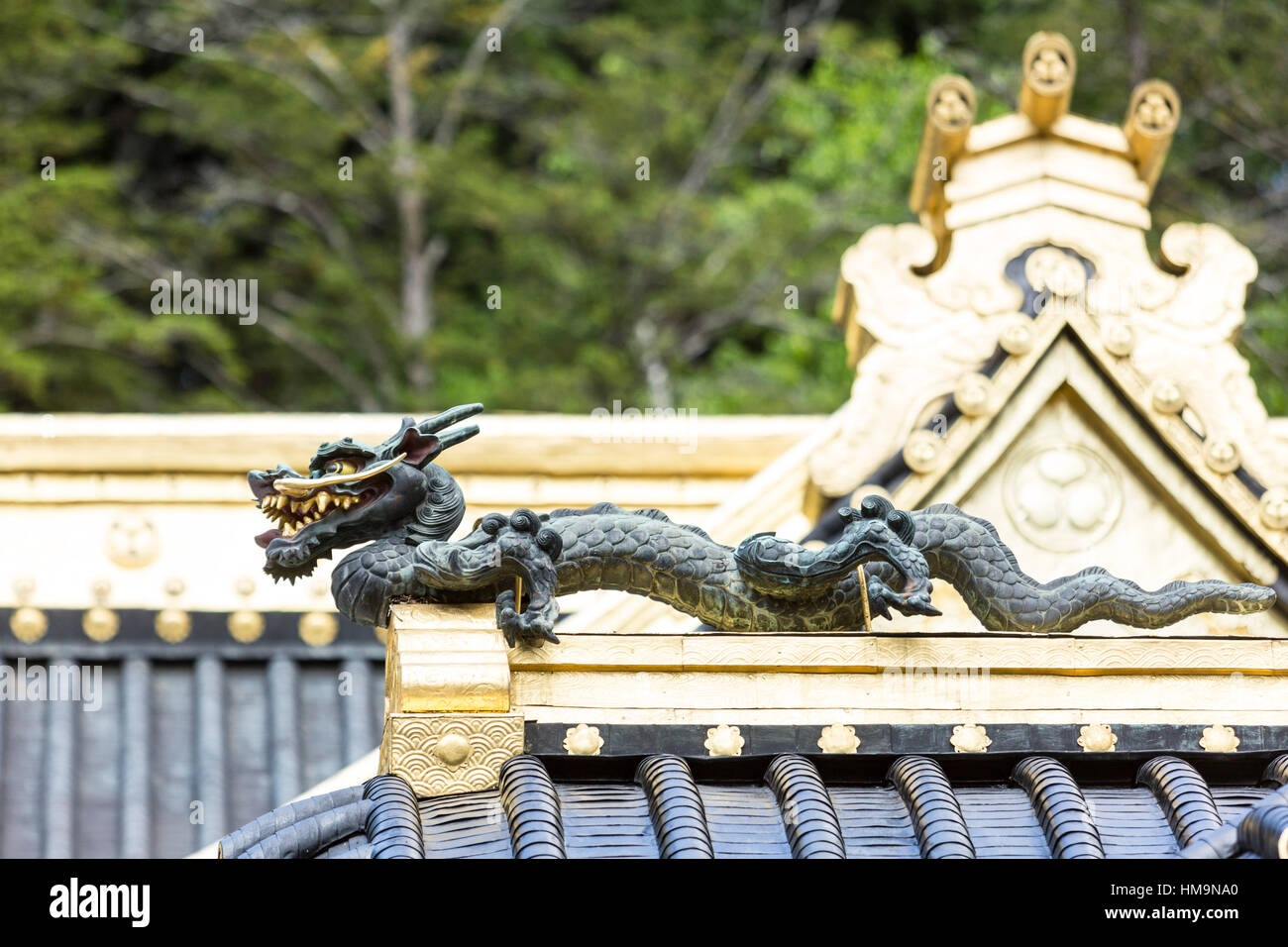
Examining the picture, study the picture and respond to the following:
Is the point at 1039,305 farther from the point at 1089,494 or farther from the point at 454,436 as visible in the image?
the point at 454,436

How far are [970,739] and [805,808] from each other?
0.50m

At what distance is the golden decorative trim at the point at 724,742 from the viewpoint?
4.77m

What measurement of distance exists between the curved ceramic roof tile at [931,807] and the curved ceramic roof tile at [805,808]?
0.52 feet

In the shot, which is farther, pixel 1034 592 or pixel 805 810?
pixel 1034 592

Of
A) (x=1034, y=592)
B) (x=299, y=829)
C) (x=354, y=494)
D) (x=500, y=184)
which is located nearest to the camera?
(x=299, y=829)

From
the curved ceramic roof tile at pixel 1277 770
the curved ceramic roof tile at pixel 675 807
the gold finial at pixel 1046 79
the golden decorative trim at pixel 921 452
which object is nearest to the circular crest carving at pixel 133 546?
the golden decorative trim at pixel 921 452

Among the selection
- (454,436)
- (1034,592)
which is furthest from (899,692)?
(454,436)

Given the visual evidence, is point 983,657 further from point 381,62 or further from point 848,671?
point 381,62

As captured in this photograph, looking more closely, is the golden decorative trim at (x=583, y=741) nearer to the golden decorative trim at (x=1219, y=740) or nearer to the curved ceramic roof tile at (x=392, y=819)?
the curved ceramic roof tile at (x=392, y=819)

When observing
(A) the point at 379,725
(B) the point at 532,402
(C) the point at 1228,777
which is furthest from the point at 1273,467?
(B) the point at 532,402

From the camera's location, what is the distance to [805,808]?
4512 millimetres

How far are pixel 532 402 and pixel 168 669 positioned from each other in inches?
397

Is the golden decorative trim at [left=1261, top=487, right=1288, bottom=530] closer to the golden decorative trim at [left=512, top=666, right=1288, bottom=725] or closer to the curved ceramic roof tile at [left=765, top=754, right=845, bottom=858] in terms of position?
the golden decorative trim at [left=512, top=666, right=1288, bottom=725]

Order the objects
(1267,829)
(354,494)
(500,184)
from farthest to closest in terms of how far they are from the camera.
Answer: (500,184) → (354,494) → (1267,829)
